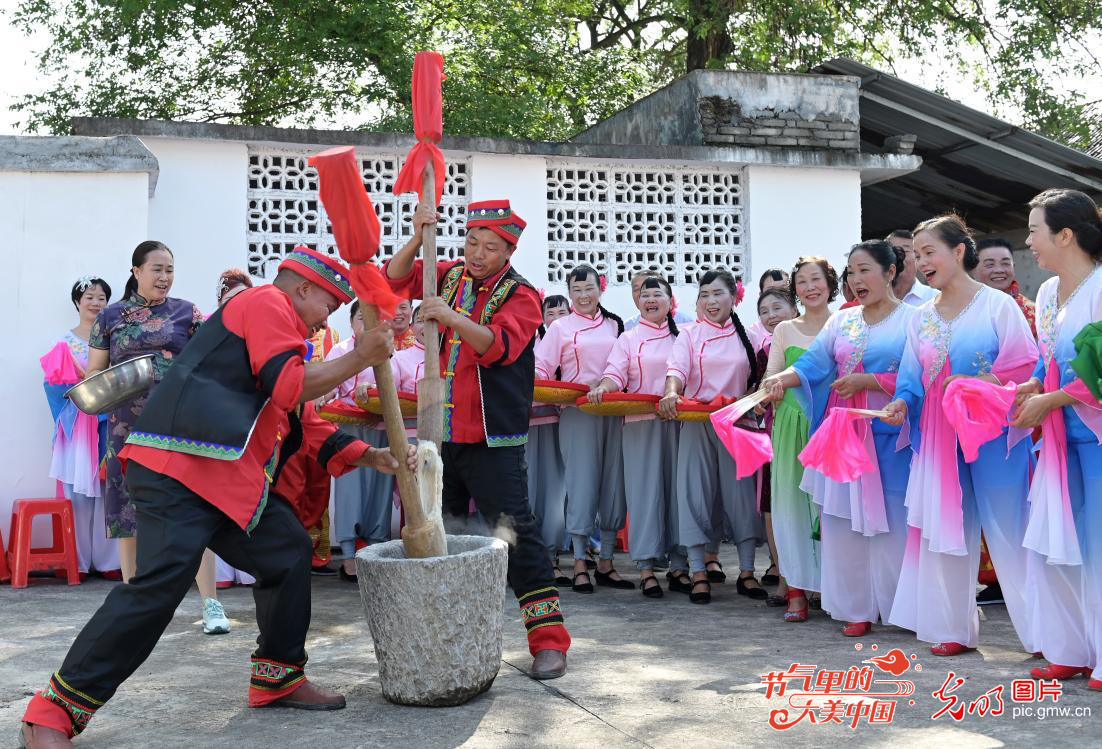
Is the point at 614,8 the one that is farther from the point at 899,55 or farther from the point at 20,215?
the point at 20,215

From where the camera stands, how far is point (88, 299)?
7031mm

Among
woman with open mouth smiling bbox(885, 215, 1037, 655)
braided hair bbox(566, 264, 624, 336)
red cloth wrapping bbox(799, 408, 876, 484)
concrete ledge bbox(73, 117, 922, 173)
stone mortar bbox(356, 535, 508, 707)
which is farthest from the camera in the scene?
concrete ledge bbox(73, 117, 922, 173)

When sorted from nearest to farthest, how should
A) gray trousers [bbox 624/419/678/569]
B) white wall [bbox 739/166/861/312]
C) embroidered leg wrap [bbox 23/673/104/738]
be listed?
embroidered leg wrap [bbox 23/673/104/738] → gray trousers [bbox 624/419/678/569] → white wall [bbox 739/166/861/312]

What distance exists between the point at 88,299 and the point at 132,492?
3808 millimetres

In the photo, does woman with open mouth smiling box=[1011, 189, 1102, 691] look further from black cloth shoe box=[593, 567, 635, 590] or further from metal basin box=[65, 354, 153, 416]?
metal basin box=[65, 354, 153, 416]

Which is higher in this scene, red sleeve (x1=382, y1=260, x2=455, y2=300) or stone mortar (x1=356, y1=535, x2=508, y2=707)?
red sleeve (x1=382, y1=260, x2=455, y2=300)

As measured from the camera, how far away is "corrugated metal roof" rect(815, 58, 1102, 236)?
1018 centimetres

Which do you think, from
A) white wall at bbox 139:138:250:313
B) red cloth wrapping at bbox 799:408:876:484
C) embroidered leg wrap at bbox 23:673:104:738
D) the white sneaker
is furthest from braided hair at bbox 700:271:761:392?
embroidered leg wrap at bbox 23:673:104:738

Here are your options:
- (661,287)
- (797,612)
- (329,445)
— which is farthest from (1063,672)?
(661,287)

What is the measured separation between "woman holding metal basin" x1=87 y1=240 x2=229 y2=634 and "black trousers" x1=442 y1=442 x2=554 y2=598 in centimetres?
166

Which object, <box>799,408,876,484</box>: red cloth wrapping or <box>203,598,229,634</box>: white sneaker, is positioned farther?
<box>203,598,229,634</box>: white sneaker

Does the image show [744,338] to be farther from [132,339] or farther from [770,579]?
[132,339]

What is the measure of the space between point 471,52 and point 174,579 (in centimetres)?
1232

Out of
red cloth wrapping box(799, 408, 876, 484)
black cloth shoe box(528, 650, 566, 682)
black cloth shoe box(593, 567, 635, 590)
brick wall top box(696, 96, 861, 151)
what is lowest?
black cloth shoe box(593, 567, 635, 590)
